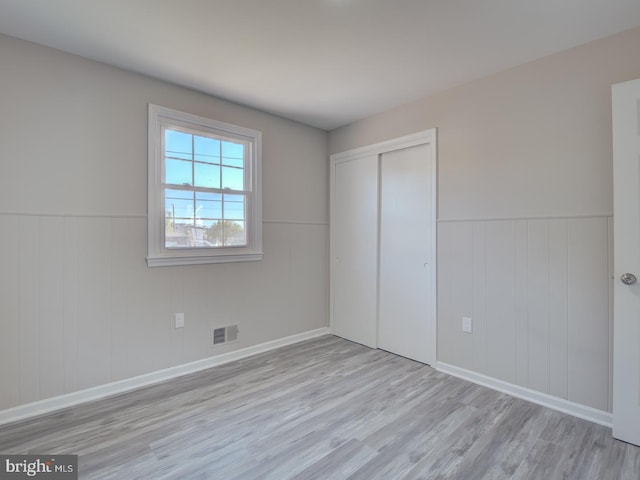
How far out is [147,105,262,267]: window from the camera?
8.54 feet

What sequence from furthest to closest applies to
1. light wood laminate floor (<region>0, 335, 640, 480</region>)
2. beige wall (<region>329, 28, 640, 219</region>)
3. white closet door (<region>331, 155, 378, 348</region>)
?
white closet door (<region>331, 155, 378, 348</region>)
beige wall (<region>329, 28, 640, 219</region>)
light wood laminate floor (<region>0, 335, 640, 480</region>)

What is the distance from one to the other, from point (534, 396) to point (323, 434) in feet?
5.11

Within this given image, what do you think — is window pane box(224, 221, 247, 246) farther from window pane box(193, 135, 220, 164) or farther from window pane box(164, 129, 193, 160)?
window pane box(164, 129, 193, 160)

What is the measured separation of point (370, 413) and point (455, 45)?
2497 mm

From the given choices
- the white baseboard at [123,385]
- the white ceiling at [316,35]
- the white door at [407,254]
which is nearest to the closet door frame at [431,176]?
the white door at [407,254]

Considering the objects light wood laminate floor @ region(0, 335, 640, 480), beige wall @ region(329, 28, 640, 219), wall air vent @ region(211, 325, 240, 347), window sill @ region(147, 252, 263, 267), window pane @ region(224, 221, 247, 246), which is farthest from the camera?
window pane @ region(224, 221, 247, 246)

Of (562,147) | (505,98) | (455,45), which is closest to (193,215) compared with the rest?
(455,45)

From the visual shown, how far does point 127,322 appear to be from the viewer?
246 centimetres

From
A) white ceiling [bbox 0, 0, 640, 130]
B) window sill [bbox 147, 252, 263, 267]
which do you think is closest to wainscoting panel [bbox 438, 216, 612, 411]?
white ceiling [bbox 0, 0, 640, 130]

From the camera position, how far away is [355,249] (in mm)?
3605

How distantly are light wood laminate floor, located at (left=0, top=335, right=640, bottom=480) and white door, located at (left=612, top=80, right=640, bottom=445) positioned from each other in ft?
0.72

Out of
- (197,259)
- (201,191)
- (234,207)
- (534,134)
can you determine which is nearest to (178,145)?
(201,191)

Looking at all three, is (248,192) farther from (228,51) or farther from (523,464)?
(523,464)

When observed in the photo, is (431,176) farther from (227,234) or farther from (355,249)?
(227,234)
